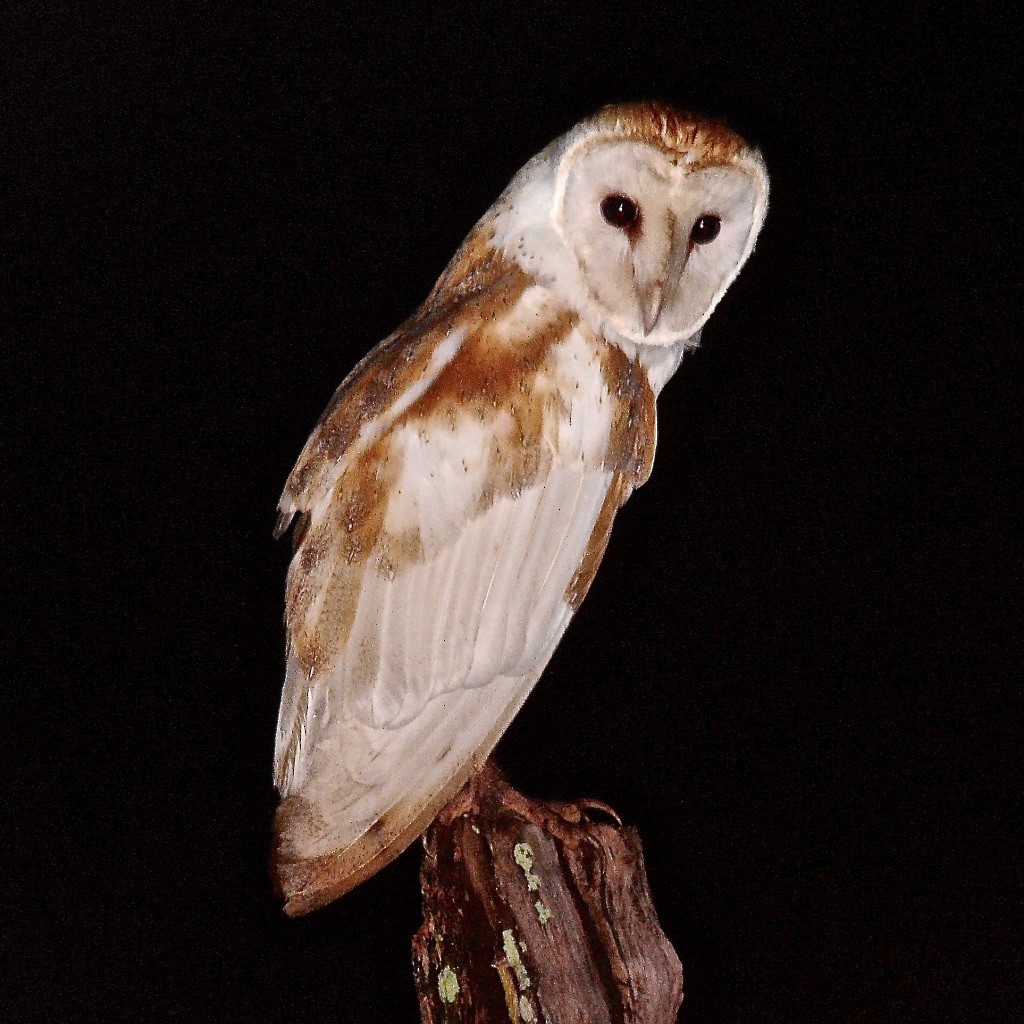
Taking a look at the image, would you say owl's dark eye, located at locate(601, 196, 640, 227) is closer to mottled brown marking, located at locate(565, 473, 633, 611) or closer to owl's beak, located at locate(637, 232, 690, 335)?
owl's beak, located at locate(637, 232, 690, 335)

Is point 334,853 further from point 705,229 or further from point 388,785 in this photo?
point 705,229

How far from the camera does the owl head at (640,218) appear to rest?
4.51ft

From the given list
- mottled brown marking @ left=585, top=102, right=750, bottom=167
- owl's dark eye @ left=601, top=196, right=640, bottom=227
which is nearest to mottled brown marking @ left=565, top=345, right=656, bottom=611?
owl's dark eye @ left=601, top=196, right=640, bottom=227

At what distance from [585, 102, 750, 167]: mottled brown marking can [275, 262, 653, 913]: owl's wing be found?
0.82 feet

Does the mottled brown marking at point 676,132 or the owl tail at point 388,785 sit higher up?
the mottled brown marking at point 676,132

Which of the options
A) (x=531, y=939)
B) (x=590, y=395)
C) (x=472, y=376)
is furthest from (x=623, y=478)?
(x=531, y=939)

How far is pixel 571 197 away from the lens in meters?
1.45

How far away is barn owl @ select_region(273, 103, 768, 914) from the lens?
4.75 ft

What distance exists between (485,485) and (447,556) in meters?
0.11

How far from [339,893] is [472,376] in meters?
0.72

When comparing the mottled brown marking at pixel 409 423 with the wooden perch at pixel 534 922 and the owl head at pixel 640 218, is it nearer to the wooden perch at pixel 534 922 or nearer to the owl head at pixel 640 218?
the owl head at pixel 640 218

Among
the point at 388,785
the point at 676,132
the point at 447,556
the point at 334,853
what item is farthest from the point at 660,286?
the point at 334,853

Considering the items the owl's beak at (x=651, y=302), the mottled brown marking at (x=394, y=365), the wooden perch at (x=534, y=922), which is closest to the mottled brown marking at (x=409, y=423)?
the mottled brown marking at (x=394, y=365)

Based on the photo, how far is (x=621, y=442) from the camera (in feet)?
4.90
